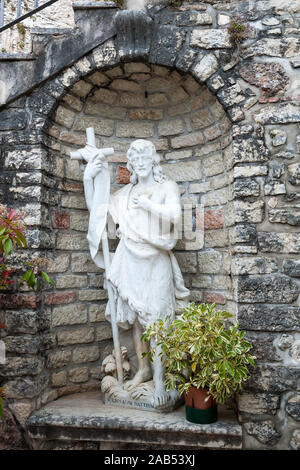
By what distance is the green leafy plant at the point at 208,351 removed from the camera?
7.22 feet

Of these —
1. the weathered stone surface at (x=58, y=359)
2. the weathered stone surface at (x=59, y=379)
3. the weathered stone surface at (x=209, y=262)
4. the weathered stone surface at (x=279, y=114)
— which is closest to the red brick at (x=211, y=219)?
the weathered stone surface at (x=209, y=262)

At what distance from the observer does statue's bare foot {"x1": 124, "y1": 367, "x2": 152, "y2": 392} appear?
8.89ft

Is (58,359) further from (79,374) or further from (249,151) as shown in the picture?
(249,151)

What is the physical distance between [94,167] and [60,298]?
1.03 metres

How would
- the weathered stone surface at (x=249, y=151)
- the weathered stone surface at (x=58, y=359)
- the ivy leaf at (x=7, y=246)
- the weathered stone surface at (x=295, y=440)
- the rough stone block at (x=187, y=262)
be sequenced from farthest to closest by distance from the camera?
the rough stone block at (x=187, y=262) < the weathered stone surface at (x=58, y=359) < the weathered stone surface at (x=249, y=151) < the weathered stone surface at (x=295, y=440) < the ivy leaf at (x=7, y=246)

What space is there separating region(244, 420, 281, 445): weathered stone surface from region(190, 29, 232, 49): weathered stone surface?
2.47 metres

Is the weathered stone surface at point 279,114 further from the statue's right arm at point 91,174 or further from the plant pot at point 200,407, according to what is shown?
the plant pot at point 200,407

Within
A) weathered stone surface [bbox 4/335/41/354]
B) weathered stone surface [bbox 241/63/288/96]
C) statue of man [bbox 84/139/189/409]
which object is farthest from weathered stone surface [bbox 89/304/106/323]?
weathered stone surface [bbox 241/63/288/96]

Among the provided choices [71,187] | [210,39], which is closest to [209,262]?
[71,187]

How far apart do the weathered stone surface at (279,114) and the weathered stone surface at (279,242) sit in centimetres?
74

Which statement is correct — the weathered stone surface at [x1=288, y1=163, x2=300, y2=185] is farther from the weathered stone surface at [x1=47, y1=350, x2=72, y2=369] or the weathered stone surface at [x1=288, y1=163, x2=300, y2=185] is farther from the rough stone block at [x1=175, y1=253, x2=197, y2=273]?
the weathered stone surface at [x1=47, y1=350, x2=72, y2=369]

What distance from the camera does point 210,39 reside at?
2.68 meters

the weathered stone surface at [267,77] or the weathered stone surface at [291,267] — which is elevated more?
the weathered stone surface at [267,77]
